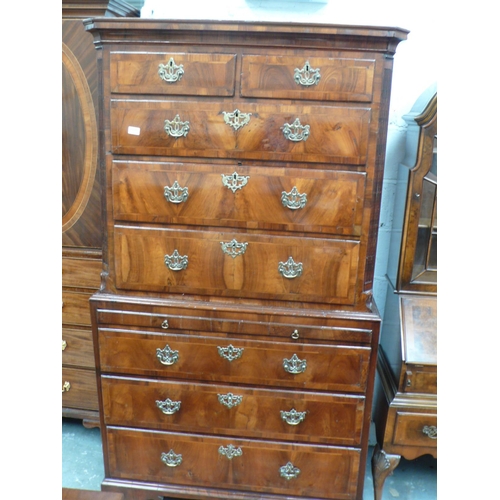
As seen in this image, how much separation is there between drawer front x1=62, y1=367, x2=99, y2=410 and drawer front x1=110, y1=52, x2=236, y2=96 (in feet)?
4.61

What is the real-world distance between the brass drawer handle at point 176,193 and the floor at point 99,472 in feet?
4.50

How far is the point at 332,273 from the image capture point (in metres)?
1.62

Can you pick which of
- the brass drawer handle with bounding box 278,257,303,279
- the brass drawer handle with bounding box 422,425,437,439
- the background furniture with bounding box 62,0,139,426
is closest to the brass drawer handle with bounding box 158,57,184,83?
the background furniture with bounding box 62,0,139,426

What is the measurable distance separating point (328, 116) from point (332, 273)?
0.55 metres

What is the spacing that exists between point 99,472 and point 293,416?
40.5 inches

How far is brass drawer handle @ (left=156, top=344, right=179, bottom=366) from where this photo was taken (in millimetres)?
1727

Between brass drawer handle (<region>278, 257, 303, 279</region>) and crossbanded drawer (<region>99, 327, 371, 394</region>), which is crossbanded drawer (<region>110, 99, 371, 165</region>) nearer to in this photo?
brass drawer handle (<region>278, 257, 303, 279</region>)

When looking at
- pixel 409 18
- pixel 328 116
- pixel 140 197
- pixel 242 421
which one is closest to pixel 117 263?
pixel 140 197

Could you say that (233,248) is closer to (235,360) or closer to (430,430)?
(235,360)

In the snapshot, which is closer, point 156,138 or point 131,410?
point 156,138

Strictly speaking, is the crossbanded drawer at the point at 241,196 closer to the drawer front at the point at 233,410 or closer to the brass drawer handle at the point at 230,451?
the drawer front at the point at 233,410
